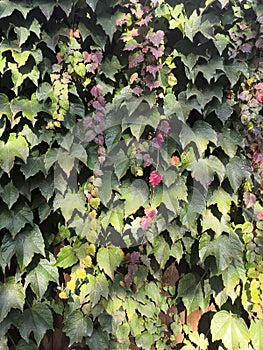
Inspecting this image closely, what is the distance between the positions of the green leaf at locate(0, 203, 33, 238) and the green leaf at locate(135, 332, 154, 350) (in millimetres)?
723

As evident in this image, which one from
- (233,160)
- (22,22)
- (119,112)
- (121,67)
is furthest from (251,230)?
(22,22)

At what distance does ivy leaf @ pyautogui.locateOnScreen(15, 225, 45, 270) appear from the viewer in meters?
1.90

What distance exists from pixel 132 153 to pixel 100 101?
0.26 metres

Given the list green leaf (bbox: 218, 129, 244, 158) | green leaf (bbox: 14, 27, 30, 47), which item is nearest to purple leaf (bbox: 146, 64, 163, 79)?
green leaf (bbox: 218, 129, 244, 158)

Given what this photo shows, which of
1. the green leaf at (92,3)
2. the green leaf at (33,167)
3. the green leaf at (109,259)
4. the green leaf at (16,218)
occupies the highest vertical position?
the green leaf at (92,3)

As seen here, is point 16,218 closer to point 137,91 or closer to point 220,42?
point 137,91

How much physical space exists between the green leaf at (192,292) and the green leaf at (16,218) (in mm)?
754

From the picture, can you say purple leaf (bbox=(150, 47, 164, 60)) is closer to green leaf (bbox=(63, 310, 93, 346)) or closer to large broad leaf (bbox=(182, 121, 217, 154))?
large broad leaf (bbox=(182, 121, 217, 154))

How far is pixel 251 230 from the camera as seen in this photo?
2.01 metres

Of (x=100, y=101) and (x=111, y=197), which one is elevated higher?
(x=100, y=101)

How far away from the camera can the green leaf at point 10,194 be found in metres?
1.88

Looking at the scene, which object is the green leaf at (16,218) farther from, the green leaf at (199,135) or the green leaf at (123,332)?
the green leaf at (199,135)

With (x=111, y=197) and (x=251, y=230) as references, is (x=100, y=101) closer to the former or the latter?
(x=111, y=197)

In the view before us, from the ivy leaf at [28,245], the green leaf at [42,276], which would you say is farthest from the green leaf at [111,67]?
the green leaf at [42,276]
